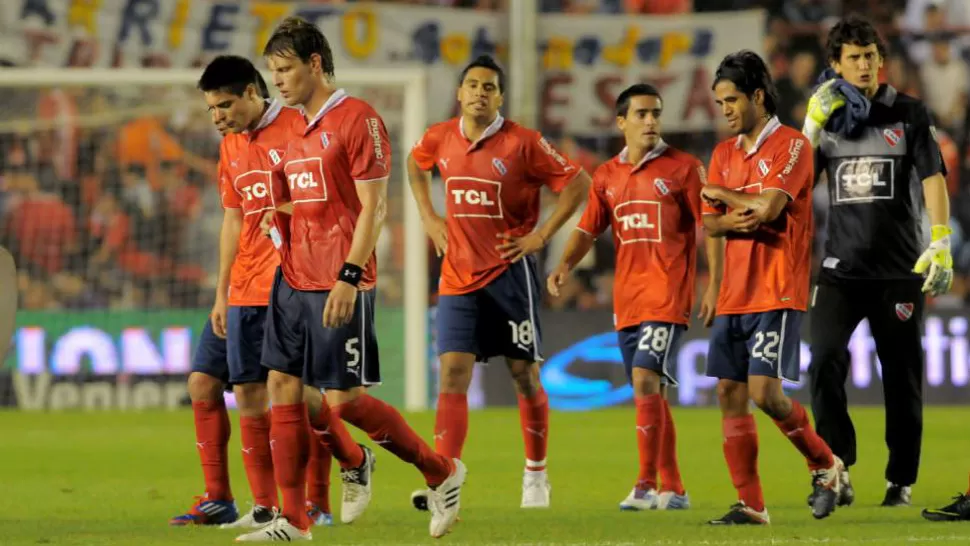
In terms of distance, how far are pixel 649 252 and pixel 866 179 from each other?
1063 mm

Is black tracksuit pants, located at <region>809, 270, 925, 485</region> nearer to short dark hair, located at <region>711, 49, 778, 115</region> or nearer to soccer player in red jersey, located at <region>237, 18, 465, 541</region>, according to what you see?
short dark hair, located at <region>711, 49, 778, 115</region>

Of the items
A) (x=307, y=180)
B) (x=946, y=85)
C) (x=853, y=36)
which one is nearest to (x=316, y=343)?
(x=307, y=180)

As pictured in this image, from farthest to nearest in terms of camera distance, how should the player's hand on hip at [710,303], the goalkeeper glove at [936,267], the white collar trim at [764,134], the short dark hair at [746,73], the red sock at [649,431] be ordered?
the red sock at [649,431], the player's hand on hip at [710,303], the goalkeeper glove at [936,267], the white collar trim at [764,134], the short dark hair at [746,73]

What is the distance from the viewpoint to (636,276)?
7.87 meters

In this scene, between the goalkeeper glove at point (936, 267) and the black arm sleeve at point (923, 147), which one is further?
the black arm sleeve at point (923, 147)

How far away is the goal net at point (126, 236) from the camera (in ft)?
45.2

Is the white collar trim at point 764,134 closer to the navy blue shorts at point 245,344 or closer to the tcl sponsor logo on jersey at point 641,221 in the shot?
the tcl sponsor logo on jersey at point 641,221

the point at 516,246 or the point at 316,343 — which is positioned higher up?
the point at 516,246

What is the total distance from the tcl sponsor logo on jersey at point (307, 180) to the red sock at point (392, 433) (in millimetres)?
741

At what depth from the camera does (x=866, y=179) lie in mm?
7531

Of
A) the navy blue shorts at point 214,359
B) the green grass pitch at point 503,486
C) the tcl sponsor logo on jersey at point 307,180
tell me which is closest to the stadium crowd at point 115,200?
the green grass pitch at point 503,486

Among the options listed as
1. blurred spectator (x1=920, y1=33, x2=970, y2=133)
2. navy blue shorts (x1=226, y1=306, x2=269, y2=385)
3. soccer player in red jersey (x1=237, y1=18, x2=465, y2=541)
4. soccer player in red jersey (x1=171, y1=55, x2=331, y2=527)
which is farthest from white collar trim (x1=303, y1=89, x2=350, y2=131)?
blurred spectator (x1=920, y1=33, x2=970, y2=133)

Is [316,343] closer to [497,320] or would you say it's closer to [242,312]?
[242,312]

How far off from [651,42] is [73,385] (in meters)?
6.73
